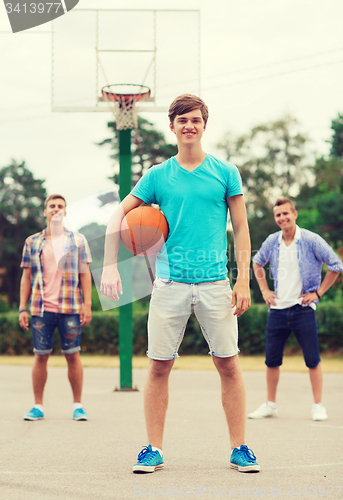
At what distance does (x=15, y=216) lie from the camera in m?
55.5

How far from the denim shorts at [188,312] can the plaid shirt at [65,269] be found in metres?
2.17

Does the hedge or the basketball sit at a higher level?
the basketball

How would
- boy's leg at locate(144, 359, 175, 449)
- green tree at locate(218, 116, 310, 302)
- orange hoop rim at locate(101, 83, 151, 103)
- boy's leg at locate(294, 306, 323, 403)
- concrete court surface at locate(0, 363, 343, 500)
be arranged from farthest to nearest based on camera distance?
green tree at locate(218, 116, 310, 302) → orange hoop rim at locate(101, 83, 151, 103) → boy's leg at locate(294, 306, 323, 403) → boy's leg at locate(144, 359, 175, 449) → concrete court surface at locate(0, 363, 343, 500)

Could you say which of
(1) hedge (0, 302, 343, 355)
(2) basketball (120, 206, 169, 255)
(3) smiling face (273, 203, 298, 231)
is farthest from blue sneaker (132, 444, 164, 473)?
(1) hedge (0, 302, 343, 355)

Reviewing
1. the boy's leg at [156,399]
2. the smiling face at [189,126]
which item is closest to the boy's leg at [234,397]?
the boy's leg at [156,399]

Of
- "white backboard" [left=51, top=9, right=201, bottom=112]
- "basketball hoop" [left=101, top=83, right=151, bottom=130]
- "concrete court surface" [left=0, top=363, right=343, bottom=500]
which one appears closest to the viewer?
"concrete court surface" [left=0, top=363, right=343, bottom=500]

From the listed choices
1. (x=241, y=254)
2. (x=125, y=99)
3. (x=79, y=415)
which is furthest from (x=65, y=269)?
(x=125, y=99)

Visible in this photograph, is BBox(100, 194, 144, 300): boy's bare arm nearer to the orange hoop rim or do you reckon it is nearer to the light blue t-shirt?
the light blue t-shirt

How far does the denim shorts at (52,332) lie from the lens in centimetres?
552

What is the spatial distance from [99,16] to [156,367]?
6.88 metres

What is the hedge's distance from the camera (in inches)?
639

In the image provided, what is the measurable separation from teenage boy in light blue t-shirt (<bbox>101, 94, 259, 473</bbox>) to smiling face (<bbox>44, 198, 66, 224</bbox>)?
213 cm

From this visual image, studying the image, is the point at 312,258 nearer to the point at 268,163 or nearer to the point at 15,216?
the point at 268,163

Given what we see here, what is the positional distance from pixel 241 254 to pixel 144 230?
2.02 feet
